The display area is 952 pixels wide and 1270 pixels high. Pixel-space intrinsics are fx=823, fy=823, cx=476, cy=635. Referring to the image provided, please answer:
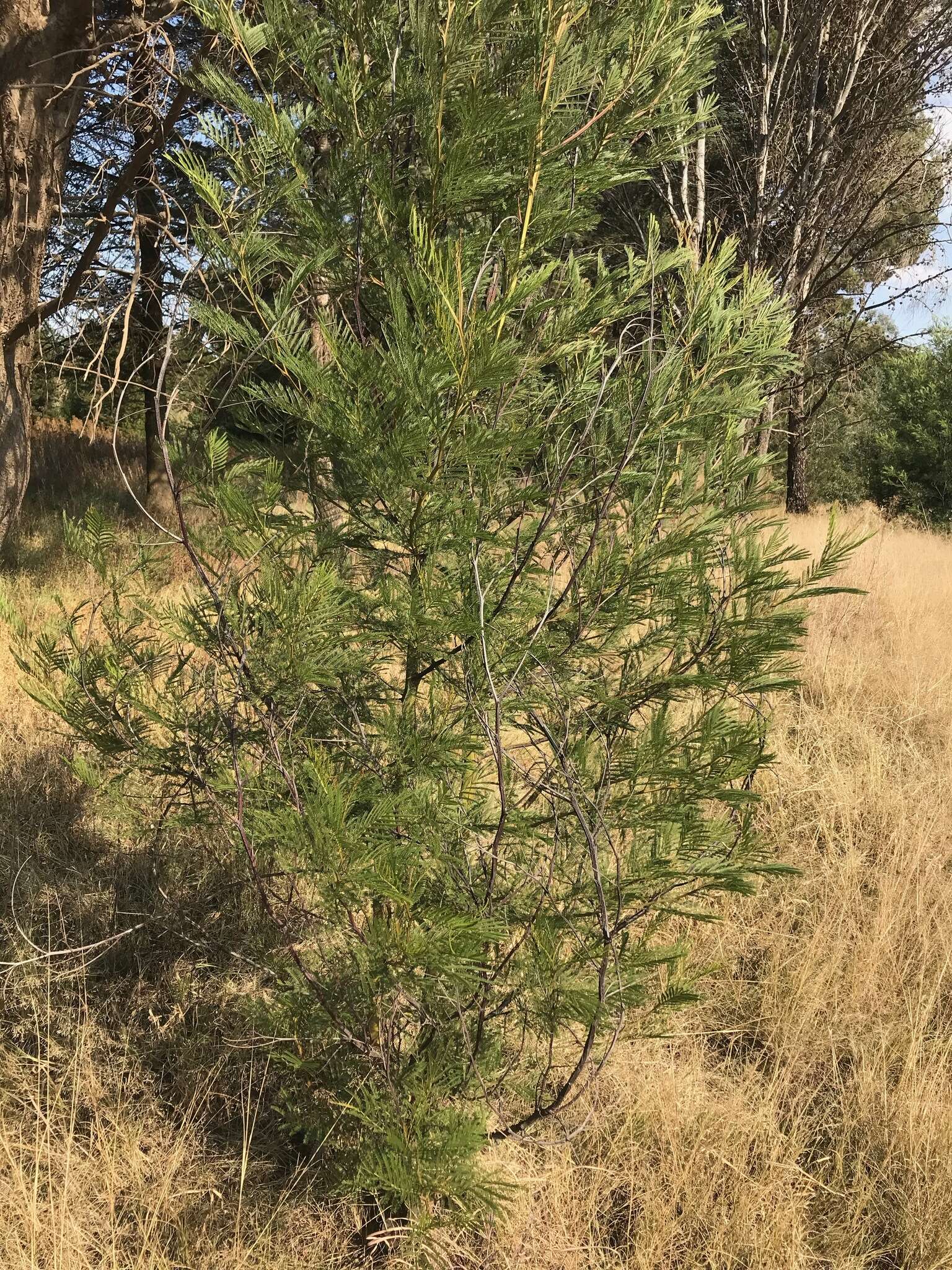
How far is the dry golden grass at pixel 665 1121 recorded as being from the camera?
185 cm

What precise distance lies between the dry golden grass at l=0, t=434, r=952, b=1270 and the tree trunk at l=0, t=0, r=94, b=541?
9.20ft

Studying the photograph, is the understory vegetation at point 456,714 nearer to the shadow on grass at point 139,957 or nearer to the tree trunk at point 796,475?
the shadow on grass at point 139,957

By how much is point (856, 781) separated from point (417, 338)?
129 inches

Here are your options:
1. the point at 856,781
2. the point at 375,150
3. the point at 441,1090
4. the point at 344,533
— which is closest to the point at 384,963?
the point at 441,1090

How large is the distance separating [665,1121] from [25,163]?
5.64m

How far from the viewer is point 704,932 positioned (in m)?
2.99

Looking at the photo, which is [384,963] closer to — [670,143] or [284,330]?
[284,330]

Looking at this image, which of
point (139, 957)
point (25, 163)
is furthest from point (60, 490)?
point (139, 957)

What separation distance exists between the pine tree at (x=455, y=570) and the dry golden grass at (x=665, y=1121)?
12.4 inches

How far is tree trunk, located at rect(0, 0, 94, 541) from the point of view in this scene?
4512mm

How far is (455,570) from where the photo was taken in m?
1.58

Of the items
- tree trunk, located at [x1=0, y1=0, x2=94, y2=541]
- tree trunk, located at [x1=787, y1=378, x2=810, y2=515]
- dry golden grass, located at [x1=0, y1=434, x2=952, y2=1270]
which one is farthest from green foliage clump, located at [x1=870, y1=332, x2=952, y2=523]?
tree trunk, located at [x1=0, y1=0, x2=94, y2=541]

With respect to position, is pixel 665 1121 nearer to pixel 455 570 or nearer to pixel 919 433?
pixel 455 570

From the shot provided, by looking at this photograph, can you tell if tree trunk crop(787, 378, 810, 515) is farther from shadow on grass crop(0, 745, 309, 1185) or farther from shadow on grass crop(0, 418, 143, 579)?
shadow on grass crop(0, 745, 309, 1185)
